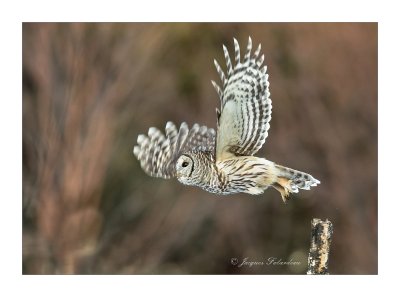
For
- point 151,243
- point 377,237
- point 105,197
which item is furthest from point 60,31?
point 377,237

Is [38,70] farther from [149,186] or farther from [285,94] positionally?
[285,94]

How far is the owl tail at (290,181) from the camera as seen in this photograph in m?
4.57

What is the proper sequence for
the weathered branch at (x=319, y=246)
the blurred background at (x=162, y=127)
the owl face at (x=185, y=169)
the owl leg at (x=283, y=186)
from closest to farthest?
the weathered branch at (x=319, y=246) → the owl face at (x=185, y=169) → the owl leg at (x=283, y=186) → the blurred background at (x=162, y=127)

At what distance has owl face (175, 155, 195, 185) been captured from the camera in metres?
4.48

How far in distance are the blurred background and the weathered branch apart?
0.18 m

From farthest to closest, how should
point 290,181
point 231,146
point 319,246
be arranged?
point 290,181, point 231,146, point 319,246

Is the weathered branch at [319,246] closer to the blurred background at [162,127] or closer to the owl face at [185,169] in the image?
the blurred background at [162,127]

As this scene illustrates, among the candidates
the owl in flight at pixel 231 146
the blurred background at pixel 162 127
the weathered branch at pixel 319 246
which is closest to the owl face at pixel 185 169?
the owl in flight at pixel 231 146

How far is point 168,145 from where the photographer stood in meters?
4.52

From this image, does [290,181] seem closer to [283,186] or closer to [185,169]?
[283,186]

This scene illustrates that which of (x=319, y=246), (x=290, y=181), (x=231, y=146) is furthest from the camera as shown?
(x=290, y=181)

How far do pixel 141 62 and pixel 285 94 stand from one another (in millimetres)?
846

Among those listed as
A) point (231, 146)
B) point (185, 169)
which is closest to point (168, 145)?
point (185, 169)

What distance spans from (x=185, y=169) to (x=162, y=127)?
0.31m
